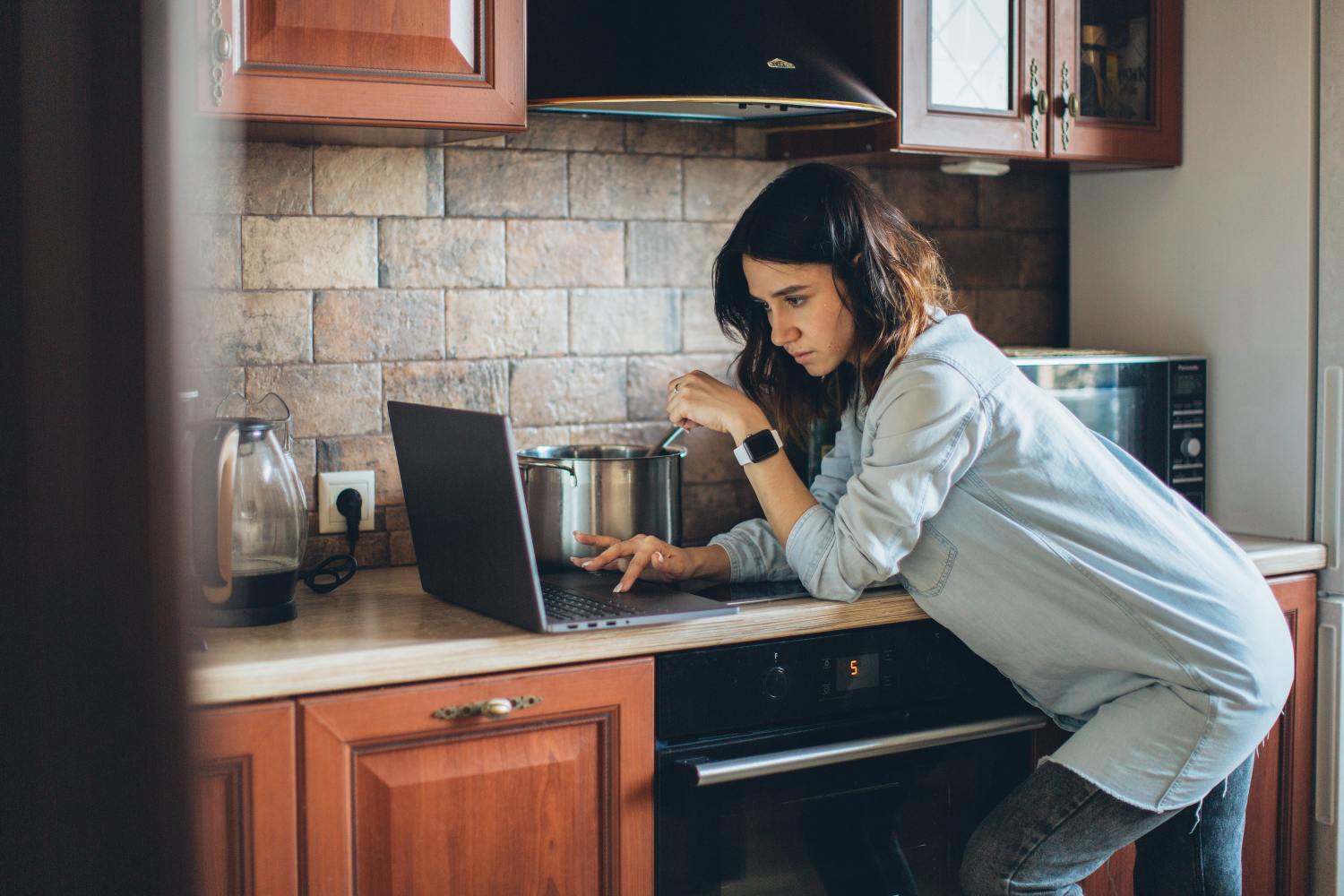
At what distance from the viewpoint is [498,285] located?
6.86ft

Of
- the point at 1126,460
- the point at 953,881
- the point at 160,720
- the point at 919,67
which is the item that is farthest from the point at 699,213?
the point at 160,720

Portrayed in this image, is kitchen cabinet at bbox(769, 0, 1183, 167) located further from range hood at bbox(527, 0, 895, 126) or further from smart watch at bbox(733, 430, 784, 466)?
smart watch at bbox(733, 430, 784, 466)

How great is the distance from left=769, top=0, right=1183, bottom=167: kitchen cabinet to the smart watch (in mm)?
597

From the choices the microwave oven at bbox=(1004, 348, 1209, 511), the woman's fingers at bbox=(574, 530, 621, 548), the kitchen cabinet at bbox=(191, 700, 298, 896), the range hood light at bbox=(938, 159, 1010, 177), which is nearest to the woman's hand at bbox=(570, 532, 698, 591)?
the woman's fingers at bbox=(574, 530, 621, 548)

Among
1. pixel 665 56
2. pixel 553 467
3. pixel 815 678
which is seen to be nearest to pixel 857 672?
pixel 815 678

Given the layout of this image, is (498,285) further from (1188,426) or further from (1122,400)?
(1188,426)

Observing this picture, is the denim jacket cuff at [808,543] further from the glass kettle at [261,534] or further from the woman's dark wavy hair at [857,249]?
the glass kettle at [261,534]

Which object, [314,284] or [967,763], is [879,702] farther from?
[314,284]

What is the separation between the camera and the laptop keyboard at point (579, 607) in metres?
1.56

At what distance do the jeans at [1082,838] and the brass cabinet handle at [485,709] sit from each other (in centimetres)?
66

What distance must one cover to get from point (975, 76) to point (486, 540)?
120cm

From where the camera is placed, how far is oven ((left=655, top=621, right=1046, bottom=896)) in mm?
1618

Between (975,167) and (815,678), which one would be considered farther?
(975,167)

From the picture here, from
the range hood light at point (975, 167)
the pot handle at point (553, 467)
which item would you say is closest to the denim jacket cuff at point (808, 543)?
the pot handle at point (553, 467)
